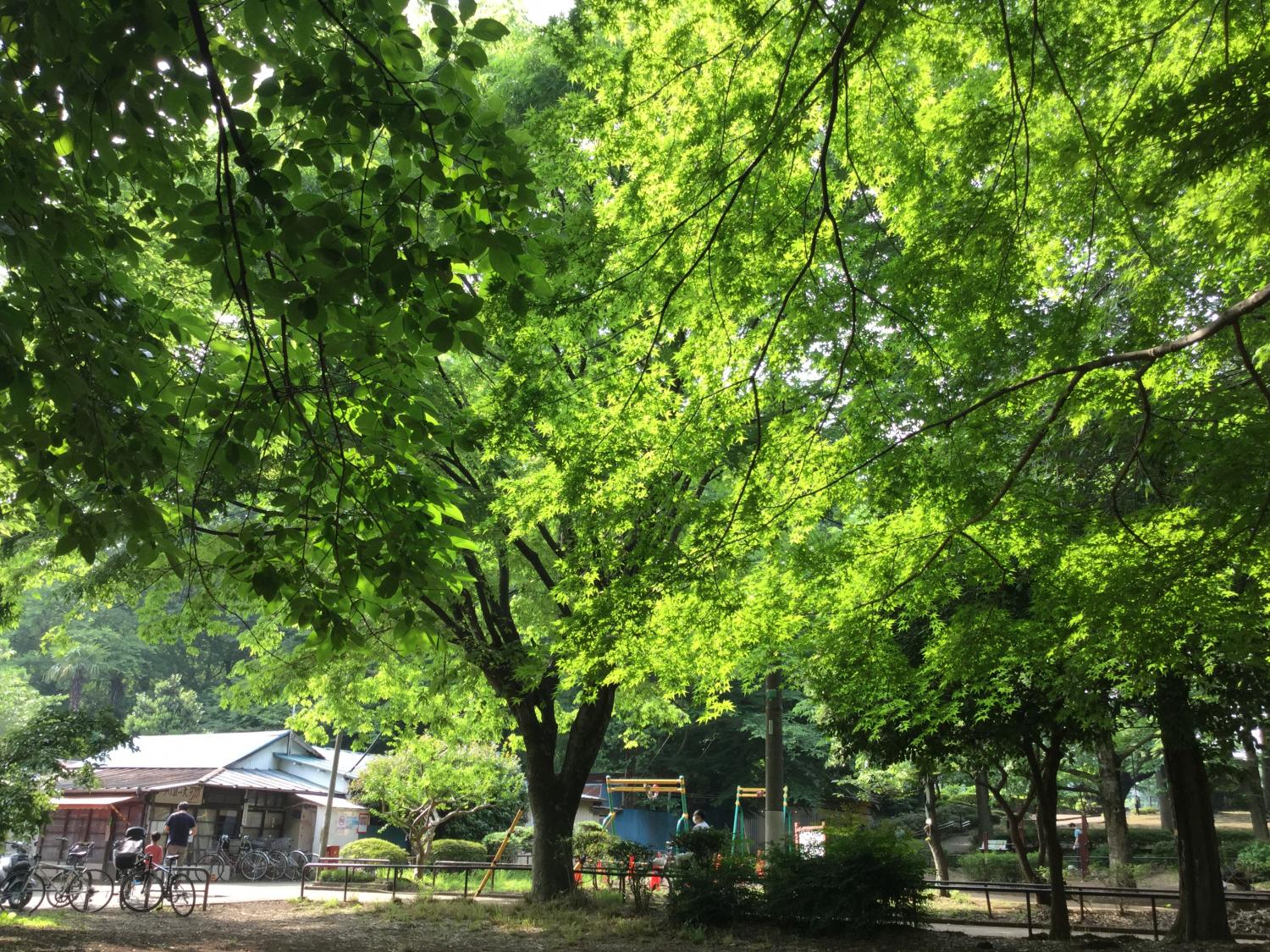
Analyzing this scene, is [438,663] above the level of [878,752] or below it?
above

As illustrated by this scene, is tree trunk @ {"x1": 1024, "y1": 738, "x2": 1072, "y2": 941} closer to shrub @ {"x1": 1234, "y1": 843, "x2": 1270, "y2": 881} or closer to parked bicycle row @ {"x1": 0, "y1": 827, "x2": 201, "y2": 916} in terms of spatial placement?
parked bicycle row @ {"x1": 0, "y1": 827, "x2": 201, "y2": 916}

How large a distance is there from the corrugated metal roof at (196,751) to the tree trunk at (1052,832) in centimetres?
2208

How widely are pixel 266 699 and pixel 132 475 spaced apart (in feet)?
39.8

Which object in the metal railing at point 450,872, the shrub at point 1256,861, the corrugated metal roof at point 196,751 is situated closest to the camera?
the metal railing at point 450,872

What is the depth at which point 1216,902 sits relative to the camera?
11055 millimetres

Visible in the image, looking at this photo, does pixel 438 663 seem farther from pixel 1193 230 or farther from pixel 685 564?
pixel 1193 230

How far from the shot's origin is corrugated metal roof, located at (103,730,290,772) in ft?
83.8

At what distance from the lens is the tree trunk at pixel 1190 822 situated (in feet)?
36.1

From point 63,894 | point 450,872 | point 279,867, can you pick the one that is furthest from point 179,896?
point 279,867

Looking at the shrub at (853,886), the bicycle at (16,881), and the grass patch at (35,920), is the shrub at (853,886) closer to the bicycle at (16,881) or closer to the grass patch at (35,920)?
the grass patch at (35,920)

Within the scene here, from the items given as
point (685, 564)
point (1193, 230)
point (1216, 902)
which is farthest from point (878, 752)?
point (1193, 230)

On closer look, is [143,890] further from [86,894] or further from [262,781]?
[262,781]

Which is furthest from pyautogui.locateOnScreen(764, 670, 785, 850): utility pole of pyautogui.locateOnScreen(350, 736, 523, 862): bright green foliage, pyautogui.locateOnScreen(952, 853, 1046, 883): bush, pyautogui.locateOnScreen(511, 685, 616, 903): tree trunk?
pyautogui.locateOnScreen(952, 853, 1046, 883): bush

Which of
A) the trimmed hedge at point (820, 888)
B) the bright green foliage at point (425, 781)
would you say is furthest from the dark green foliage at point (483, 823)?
the trimmed hedge at point (820, 888)
